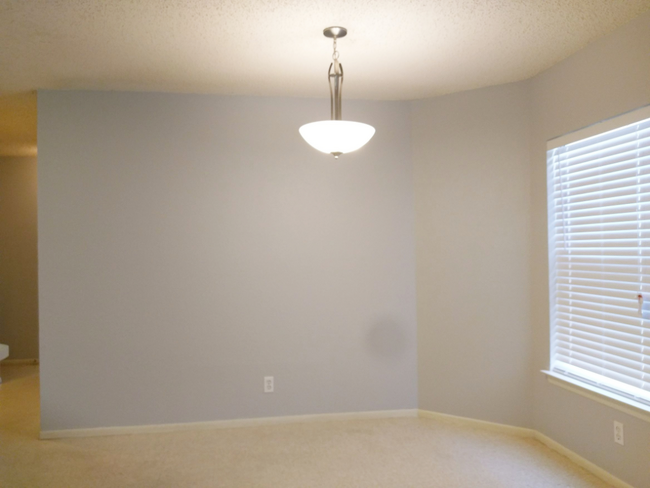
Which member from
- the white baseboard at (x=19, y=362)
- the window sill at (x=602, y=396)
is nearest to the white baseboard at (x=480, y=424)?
the window sill at (x=602, y=396)

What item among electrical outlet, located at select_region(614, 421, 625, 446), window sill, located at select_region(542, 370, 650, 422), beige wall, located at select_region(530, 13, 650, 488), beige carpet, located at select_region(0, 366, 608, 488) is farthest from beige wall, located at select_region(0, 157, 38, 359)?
electrical outlet, located at select_region(614, 421, 625, 446)

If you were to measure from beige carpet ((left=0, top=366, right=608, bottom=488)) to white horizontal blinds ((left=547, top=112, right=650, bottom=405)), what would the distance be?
0.66 meters

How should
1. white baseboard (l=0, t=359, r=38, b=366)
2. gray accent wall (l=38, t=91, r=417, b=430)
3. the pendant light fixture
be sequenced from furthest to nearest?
white baseboard (l=0, t=359, r=38, b=366) → gray accent wall (l=38, t=91, r=417, b=430) → the pendant light fixture

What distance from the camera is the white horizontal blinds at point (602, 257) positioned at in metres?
2.80

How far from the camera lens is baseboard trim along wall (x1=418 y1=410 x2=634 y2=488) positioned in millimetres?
2960

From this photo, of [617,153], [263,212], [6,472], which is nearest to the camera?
[617,153]

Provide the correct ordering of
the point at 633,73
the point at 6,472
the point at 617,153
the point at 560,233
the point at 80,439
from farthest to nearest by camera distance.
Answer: the point at 80,439 → the point at 560,233 → the point at 6,472 → the point at 617,153 → the point at 633,73

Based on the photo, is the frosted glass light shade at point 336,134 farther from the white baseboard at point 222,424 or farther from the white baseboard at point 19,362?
the white baseboard at point 19,362

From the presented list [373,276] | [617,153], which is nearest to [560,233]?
[617,153]

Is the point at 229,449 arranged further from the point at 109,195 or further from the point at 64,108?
the point at 64,108

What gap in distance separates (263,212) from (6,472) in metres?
2.36

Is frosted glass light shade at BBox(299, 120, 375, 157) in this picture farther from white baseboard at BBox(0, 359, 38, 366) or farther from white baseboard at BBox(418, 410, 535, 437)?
white baseboard at BBox(0, 359, 38, 366)

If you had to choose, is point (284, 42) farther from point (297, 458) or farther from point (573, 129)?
point (297, 458)

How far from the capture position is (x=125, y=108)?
3.96m
